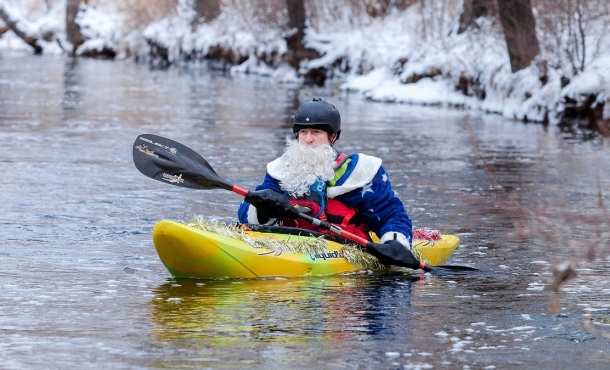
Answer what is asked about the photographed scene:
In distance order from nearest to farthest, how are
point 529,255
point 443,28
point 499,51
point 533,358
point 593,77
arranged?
point 533,358
point 529,255
point 593,77
point 499,51
point 443,28

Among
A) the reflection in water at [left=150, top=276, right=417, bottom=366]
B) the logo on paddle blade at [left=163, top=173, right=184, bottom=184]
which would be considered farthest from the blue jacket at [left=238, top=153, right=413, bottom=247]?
the logo on paddle blade at [left=163, top=173, right=184, bottom=184]

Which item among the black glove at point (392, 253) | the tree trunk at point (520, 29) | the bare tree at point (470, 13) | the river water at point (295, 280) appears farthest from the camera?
the bare tree at point (470, 13)

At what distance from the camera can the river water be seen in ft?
16.3

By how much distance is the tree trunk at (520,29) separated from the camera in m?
19.3

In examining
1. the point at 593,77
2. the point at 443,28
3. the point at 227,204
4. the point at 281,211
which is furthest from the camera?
the point at 443,28

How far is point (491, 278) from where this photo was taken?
717 centimetres

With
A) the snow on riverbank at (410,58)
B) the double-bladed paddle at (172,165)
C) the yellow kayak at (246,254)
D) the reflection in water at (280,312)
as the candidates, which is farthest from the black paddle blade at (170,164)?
the snow on riverbank at (410,58)

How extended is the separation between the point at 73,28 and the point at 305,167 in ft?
146

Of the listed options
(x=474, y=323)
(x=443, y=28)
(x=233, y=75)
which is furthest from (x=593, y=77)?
(x=233, y=75)

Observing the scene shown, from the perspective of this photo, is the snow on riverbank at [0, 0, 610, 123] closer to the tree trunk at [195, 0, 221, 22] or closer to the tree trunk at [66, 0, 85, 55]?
the tree trunk at [195, 0, 221, 22]

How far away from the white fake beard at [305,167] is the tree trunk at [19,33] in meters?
45.0

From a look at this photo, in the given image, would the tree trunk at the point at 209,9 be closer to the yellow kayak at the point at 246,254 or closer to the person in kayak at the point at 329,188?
the person in kayak at the point at 329,188

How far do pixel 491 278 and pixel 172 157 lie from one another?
2.04 metres

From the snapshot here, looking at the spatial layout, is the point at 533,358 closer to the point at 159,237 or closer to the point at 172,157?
the point at 159,237
